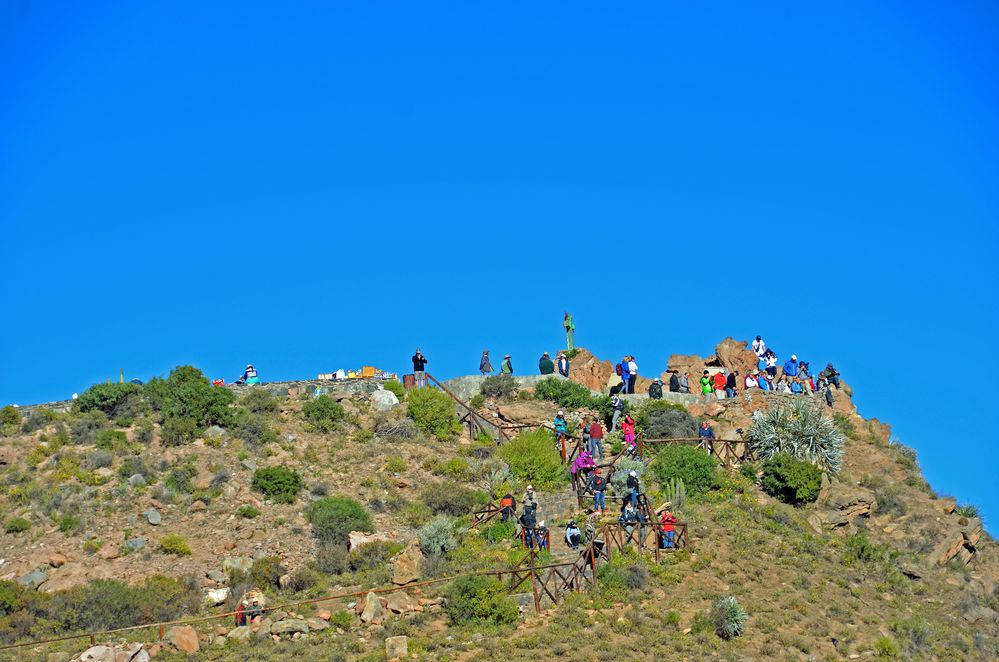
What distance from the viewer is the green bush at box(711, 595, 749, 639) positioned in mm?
39469

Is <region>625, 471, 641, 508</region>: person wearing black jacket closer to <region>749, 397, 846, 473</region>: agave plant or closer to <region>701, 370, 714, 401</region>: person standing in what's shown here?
<region>749, 397, 846, 473</region>: agave plant

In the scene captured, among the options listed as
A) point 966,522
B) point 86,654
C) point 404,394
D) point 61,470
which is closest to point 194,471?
point 61,470

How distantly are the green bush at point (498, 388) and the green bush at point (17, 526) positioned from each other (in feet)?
60.1

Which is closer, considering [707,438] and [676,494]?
[676,494]

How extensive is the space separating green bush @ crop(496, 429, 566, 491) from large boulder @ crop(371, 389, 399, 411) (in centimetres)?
543

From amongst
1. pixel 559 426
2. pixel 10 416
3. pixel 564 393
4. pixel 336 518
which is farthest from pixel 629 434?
pixel 10 416

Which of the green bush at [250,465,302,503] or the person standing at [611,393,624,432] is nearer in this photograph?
the green bush at [250,465,302,503]

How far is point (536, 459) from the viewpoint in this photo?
5238 cm

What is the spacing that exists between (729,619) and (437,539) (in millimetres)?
10324

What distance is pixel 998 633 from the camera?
Answer: 43625 mm

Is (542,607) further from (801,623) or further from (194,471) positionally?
(194,471)

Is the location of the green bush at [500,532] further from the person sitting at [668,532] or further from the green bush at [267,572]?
the green bush at [267,572]

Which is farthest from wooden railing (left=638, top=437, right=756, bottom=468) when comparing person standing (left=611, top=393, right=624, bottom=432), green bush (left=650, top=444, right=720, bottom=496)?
person standing (left=611, top=393, right=624, bottom=432)

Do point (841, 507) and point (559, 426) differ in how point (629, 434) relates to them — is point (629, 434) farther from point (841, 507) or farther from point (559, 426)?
point (841, 507)
